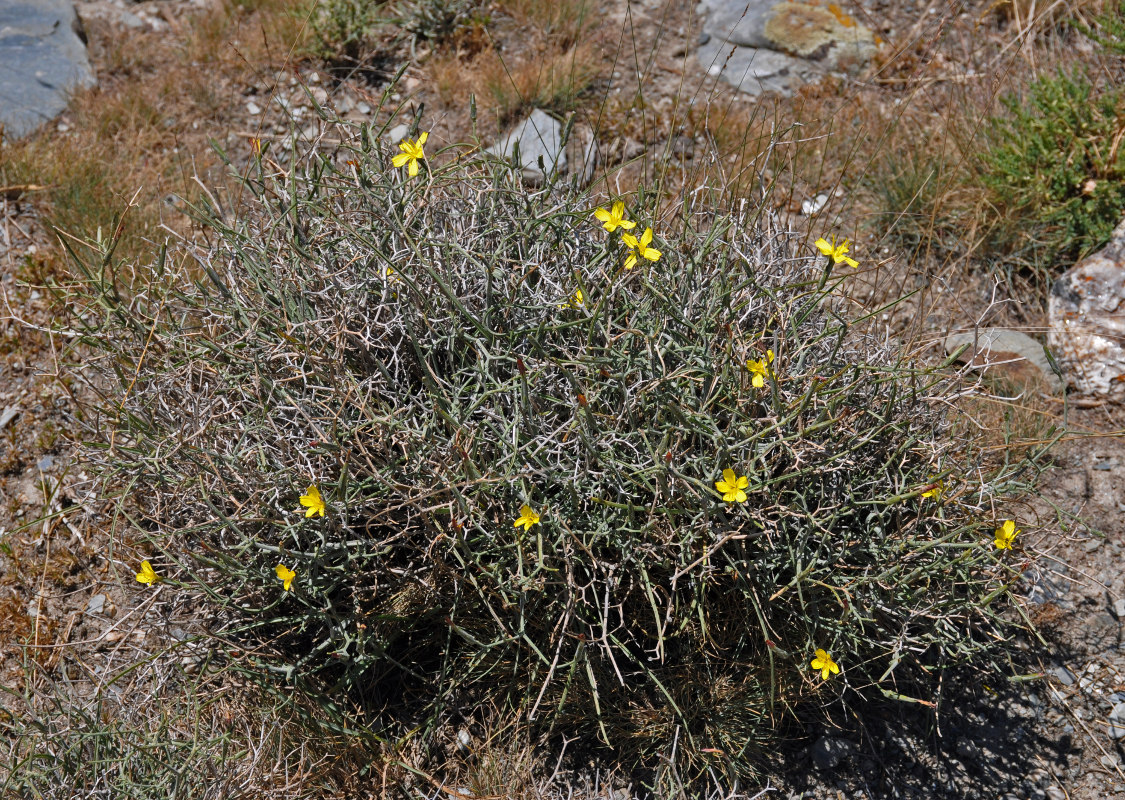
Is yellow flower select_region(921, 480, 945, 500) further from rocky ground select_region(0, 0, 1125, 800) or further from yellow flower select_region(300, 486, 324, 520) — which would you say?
yellow flower select_region(300, 486, 324, 520)

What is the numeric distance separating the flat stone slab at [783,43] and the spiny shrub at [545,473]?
2207mm

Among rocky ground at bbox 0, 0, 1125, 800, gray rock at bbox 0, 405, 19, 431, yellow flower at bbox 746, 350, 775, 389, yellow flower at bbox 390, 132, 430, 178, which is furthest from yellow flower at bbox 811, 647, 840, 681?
gray rock at bbox 0, 405, 19, 431

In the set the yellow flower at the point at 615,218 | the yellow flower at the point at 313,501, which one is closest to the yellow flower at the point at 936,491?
the yellow flower at the point at 615,218

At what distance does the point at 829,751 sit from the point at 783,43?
3552mm

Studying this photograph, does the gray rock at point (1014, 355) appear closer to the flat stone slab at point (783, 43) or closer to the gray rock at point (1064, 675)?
the gray rock at point (1064, 675)

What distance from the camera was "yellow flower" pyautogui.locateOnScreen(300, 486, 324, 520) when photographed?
6.74ft

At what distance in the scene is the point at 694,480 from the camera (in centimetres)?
201

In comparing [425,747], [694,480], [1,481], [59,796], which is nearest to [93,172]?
[1,481]

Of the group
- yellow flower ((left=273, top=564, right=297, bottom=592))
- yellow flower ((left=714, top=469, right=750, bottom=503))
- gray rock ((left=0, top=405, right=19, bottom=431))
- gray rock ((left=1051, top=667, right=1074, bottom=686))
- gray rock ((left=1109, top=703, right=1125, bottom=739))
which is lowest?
gray rock ((left=1109, top=703, right=1125, bottom=739))

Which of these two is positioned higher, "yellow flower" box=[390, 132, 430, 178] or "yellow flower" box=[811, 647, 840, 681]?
"yellow flower" box=[390, 132, 430, 178]

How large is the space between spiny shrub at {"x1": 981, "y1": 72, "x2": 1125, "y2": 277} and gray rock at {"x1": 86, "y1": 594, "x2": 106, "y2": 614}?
3668mm

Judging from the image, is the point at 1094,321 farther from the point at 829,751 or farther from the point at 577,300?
the point at 577,300

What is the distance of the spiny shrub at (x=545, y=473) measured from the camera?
220 cm

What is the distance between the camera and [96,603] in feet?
9.18
